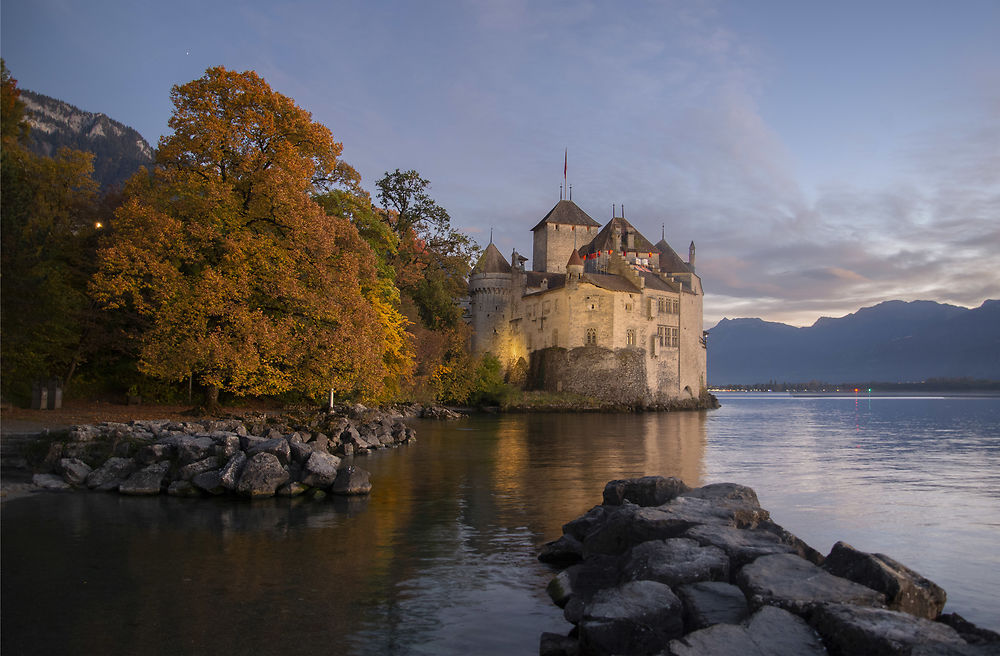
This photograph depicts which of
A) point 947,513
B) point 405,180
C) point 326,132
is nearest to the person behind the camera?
point 947,513

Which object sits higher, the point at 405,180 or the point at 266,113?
the point at 405,180

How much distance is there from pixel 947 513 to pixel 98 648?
1623cm

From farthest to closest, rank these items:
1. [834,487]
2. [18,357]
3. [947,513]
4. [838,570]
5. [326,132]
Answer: [326,132] < [18,357] < [834,487] < [947,513] < [838,570]

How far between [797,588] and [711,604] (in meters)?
0.89

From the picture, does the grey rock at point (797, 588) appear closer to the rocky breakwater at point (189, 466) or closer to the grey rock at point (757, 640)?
the grey rock at point (757, 640)

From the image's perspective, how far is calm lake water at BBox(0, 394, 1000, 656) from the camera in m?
7.16

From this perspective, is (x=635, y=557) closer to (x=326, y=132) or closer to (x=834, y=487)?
(x=834, y=487)

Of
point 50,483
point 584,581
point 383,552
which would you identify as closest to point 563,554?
point 584,581

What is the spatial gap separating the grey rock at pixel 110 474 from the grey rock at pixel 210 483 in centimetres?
191

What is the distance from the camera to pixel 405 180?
5300 centimetres

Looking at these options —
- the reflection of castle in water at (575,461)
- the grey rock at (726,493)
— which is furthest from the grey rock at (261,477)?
the grey rock at (726,493)

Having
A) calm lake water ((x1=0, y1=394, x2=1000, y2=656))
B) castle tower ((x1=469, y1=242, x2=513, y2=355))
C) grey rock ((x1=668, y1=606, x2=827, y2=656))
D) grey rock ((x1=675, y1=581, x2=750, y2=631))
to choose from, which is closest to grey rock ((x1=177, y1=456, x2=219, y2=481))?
calm lake water ((x1=0, y1=394, x2=1000, y2=656))

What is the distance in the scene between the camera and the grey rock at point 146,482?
Answer: 15.0 meters

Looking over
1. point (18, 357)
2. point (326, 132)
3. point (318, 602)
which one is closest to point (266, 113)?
point (326, 132)
